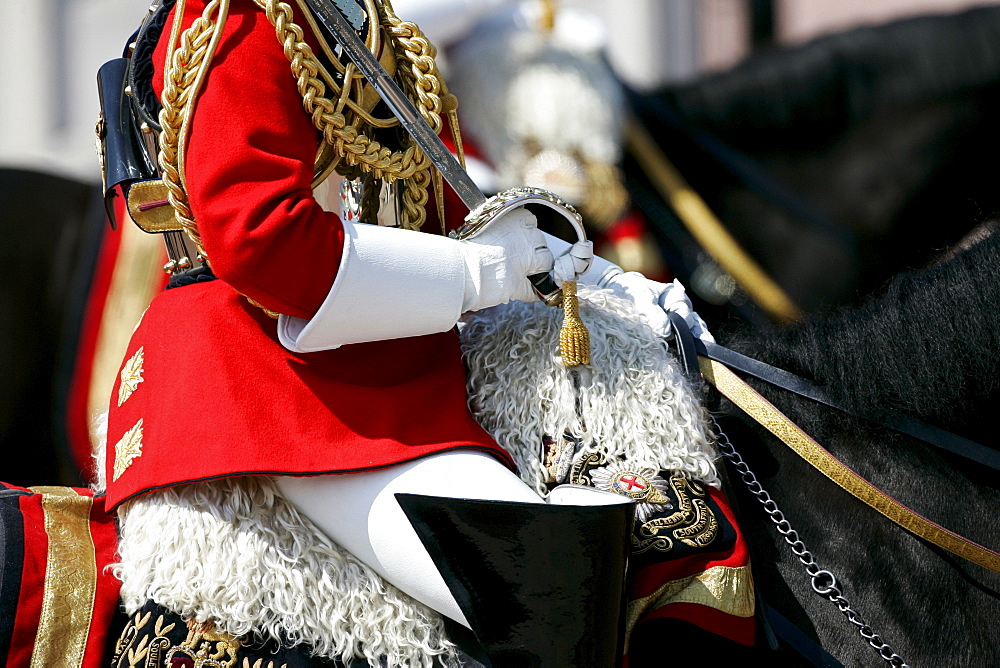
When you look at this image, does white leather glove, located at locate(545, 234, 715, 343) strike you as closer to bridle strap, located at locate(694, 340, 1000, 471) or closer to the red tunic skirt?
bridle strap, located at locate(694, 340, 1000, 471)

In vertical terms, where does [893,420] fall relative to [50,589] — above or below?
above

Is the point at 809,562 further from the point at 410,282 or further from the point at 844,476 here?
the point at 410,282

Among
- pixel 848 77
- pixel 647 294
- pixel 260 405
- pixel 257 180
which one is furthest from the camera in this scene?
pixel 848 77

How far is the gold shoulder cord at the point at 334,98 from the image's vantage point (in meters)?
1.33

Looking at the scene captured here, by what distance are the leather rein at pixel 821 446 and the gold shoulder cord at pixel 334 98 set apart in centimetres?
50

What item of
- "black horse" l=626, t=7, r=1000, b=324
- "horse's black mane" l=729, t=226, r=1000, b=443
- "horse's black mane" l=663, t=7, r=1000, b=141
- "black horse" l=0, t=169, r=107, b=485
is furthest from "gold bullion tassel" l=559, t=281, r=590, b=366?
"horse's black mane" l=663, t=7, r=1000, b=141

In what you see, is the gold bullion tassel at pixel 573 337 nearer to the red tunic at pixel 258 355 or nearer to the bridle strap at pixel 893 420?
the red tunic at pixel 258 355

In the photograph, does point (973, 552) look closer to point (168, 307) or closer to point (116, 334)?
point (168, 307)

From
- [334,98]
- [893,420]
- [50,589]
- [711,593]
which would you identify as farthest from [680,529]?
[50,589]

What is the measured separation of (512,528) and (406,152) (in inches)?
22.4

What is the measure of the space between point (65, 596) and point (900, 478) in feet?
3.99

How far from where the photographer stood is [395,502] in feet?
4.53

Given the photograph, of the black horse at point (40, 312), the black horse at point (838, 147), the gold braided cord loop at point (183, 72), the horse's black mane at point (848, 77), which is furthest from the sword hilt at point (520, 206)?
the horse's black mane at point (848, 77)

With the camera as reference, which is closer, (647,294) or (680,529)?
(680,529)
